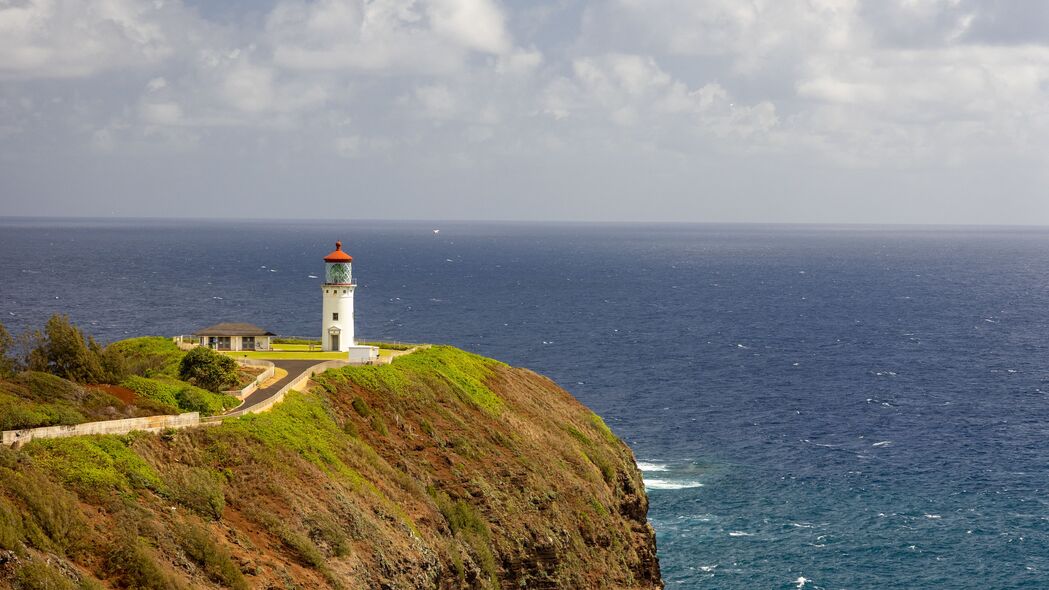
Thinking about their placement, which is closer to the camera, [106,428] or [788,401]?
[106,428]

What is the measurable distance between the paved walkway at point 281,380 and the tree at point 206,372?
1.59m

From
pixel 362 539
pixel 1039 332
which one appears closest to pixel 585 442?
pixel 362 539

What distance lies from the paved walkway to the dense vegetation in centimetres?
102

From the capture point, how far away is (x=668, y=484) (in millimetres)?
75562

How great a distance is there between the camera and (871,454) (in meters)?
82.1

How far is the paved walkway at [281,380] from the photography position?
4922cm

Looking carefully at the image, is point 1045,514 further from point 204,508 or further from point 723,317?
point 723,317

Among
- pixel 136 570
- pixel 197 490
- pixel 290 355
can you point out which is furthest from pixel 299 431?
pixel 290 355

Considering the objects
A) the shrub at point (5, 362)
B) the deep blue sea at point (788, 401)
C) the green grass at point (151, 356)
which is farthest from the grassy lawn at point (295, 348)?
the deep blue sea at point (788, 401)

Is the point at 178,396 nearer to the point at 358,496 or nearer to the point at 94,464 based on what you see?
the point at 358,496

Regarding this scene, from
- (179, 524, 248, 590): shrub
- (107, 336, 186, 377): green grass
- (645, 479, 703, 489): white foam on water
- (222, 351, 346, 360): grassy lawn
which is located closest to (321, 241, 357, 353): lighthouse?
(222, 351, 346, 360): grassy lawn

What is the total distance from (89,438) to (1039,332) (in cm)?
14203

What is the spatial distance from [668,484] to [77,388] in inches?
1778

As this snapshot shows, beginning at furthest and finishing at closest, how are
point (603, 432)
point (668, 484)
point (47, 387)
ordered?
point (668, 484)
point (603, 432)
point (47, 387)
